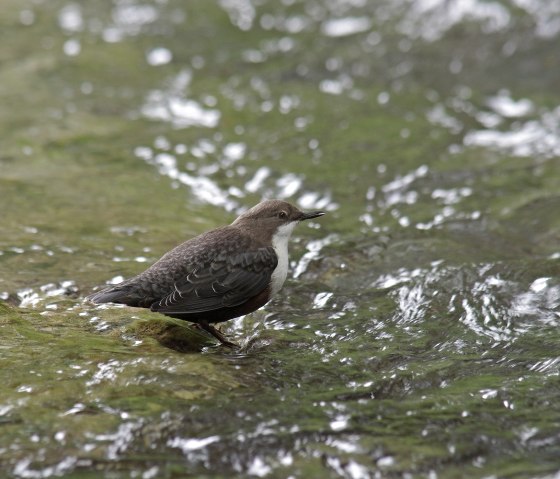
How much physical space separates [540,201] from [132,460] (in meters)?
5.09

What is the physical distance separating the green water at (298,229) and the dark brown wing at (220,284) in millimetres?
255

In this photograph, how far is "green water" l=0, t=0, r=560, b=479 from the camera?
3.97 meters

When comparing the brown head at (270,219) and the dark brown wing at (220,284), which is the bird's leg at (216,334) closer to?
the dark brown wing at (220,284)

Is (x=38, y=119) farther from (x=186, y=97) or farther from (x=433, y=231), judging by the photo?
(x=433, y=231)

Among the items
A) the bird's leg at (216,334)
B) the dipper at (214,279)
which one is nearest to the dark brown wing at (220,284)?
the dipper at (214,279)

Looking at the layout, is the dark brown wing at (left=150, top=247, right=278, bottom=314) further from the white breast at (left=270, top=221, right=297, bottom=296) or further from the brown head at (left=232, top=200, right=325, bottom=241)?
the brown head at (left=232, top=200, right=325, bottom=241)

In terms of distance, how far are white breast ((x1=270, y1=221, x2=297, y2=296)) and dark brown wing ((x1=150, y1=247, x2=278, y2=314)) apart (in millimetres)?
48

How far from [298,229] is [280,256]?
2083 millimetres

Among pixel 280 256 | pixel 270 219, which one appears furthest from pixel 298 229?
pixel 280 256

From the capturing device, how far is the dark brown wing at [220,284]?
4.80m

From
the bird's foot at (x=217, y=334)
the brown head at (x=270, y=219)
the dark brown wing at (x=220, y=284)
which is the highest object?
the brown head at (x=270, y=219)

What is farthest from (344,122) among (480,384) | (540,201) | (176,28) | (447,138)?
(480,384)

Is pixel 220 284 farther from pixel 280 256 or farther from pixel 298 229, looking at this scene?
pixel 298 229

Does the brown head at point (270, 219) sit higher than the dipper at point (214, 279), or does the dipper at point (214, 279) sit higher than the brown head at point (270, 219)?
the brown head at point (270, 219)
